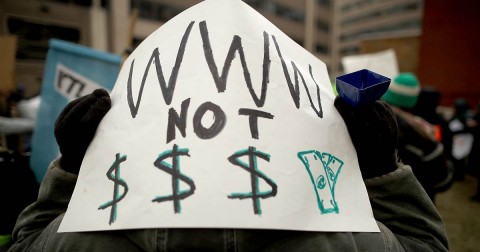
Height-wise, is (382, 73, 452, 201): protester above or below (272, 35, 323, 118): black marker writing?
below

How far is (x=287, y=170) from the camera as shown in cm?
68

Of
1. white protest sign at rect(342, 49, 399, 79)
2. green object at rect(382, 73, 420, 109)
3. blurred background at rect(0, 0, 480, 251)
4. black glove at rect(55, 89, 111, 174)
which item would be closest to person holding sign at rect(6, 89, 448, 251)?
black glove at rect(55, 89, 111, 174)

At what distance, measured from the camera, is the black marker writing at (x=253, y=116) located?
27.0 inches

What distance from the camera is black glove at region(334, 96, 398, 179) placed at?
81 cm

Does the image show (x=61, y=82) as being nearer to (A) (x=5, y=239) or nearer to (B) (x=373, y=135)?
(A) (x=5, y=239)

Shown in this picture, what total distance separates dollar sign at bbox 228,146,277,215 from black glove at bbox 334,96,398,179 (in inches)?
12.0

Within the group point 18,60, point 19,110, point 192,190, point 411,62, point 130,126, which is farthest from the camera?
point 18,60

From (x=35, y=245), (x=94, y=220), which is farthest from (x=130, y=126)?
(x=35, y=245)

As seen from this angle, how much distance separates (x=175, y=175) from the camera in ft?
2.12

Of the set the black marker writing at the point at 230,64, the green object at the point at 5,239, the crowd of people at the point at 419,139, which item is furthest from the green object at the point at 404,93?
the green object at the point at 5,239

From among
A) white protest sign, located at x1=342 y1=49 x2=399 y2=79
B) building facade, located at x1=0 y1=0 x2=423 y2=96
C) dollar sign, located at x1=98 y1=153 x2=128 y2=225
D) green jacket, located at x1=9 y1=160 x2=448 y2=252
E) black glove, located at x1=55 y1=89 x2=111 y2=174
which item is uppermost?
building facade, located at x1=0 y1=0 x2=423 y2=96

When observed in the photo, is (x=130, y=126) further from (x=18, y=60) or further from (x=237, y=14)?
(x=18, y=60)

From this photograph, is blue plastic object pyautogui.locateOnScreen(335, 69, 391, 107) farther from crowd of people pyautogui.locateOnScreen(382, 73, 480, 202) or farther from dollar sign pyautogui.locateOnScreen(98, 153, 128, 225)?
crowd of people pyautogui.locateOnScreen(382, 73, 480, 202)

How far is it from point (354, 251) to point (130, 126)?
58cm
